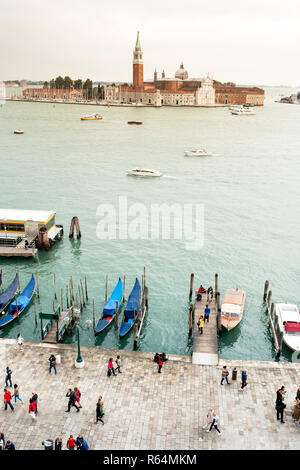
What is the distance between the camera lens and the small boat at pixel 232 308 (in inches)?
894

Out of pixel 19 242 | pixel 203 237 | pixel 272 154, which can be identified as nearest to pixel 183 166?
pixel 272 154

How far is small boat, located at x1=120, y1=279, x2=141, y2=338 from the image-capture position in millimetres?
21828

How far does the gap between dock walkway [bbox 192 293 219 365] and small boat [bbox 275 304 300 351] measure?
135 inches

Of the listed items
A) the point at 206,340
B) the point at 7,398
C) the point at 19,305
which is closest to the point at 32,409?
the point at 7,398

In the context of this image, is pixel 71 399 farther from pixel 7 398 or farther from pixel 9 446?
pixel 9 446

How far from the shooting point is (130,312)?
74.6 ft

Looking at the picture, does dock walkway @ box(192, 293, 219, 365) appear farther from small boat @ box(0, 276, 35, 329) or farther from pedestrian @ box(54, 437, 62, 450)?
small boat @ box(0, 276, 35, 329)

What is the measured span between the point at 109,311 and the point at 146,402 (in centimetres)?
755

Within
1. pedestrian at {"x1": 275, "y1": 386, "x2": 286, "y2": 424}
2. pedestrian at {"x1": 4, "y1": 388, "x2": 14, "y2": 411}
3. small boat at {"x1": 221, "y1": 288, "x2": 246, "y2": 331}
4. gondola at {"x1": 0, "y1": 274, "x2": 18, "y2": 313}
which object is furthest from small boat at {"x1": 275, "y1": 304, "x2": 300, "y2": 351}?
gondola at {"x1": 0, "y1": 274, "x2": 18, "y2": 313}

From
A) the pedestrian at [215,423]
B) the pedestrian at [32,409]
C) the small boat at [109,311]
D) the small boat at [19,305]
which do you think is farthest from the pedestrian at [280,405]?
the small boat at [19,305]

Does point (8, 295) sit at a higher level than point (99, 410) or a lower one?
higher

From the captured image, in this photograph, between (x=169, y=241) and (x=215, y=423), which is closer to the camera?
(x=215, y=423)

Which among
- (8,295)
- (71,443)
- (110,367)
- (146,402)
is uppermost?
(8,295)

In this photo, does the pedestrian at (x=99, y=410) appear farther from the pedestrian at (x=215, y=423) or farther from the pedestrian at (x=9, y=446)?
the pedestrian at (x=215, y=423)
